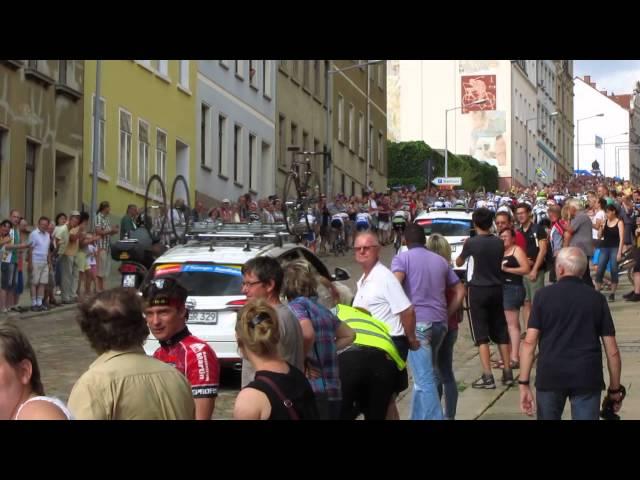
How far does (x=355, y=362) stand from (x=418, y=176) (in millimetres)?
74720

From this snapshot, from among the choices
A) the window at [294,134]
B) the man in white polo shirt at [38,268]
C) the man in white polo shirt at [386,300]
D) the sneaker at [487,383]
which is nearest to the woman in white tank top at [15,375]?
the man in white polo shirt at [386,300]

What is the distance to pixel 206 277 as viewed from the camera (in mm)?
15242

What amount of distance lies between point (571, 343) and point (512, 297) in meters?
6.49

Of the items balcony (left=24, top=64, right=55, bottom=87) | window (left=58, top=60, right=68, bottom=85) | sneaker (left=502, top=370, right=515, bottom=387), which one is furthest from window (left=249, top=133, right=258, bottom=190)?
sneaker (left=502, top=370, right=515, bottom=387)

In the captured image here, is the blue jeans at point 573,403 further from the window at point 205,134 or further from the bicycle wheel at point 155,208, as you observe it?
the window at point 205,134

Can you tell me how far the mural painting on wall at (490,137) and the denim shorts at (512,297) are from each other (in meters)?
80.6

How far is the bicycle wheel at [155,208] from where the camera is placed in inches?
879

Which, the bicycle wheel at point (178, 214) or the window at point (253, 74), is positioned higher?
the window at point (253, 74)

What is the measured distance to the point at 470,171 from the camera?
85375mm

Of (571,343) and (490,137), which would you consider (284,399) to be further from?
(490,137)

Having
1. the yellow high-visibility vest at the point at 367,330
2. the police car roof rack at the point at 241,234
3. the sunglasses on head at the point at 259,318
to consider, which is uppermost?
the police car roof rack at the point at 241,234

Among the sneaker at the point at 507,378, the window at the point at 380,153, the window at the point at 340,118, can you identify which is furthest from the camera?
the window at the point at 380,153
